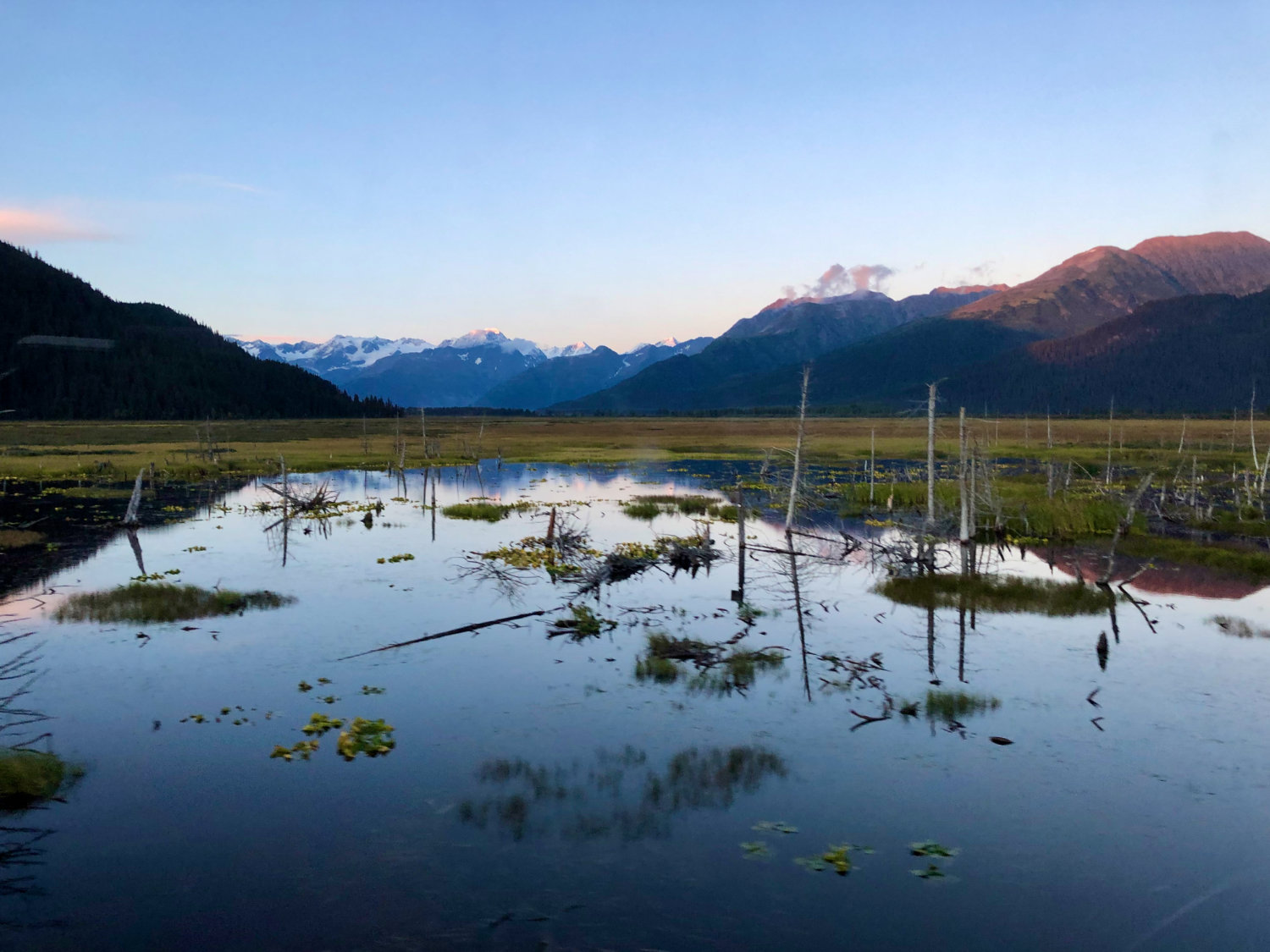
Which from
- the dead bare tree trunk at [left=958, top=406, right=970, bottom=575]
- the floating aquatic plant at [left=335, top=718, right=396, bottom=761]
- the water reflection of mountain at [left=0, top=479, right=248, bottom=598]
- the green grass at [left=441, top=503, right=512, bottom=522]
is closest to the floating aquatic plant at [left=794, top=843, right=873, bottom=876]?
the floating aquatic plant at [left=335, top=718, right=396, bottom=761]

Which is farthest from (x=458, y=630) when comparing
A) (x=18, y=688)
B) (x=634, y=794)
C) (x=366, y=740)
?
(x=634, y=794)

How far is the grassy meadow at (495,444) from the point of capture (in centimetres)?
8356

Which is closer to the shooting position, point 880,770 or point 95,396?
point 880,770

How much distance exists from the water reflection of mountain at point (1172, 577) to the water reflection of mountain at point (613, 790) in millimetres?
22560

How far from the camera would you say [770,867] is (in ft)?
41.4

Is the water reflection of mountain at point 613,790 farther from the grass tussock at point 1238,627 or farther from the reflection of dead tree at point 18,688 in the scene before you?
the grass tussock at point 1238,627

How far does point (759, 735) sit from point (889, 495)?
40.6 metres

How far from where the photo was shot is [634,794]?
14938mm

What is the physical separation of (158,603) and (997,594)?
95.5ft

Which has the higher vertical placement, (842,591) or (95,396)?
(95,396)

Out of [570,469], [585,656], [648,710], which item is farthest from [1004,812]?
[570,469]

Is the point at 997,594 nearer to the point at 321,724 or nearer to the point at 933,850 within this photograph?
the point at 933,850

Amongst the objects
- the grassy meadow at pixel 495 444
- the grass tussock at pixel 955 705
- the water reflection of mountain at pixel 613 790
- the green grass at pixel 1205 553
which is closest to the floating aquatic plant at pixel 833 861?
the water reflection of mountain at pixel 613 790

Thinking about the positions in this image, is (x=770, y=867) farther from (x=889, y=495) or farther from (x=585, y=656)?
(x=889, y=495)
